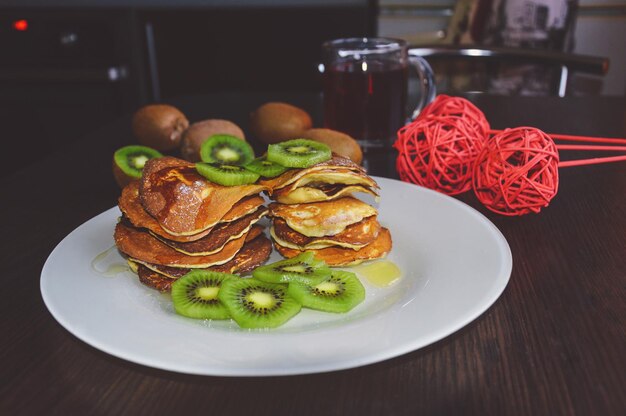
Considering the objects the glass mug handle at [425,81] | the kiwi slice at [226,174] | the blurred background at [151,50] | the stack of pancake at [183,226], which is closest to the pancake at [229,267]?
the stack of pancake at [183,226]

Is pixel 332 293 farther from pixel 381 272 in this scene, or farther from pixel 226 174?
pixel 226 174

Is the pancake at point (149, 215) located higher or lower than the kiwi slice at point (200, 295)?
higher

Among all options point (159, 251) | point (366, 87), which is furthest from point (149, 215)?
point (366, 87)

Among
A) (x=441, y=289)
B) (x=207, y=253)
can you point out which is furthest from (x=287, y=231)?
(x=441, y=289)

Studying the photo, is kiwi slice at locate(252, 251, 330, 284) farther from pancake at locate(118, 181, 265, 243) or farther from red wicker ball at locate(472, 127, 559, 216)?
red wicker ball at locate(472, 127, 559, 216)

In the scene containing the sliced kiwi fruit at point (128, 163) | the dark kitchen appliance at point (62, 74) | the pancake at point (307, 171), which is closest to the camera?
the pancake at point (307, 171)

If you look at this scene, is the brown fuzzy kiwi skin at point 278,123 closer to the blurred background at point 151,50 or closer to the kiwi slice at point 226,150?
the kiwi slice at point 226,150

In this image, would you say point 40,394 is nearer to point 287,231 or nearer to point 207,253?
point 207,253
